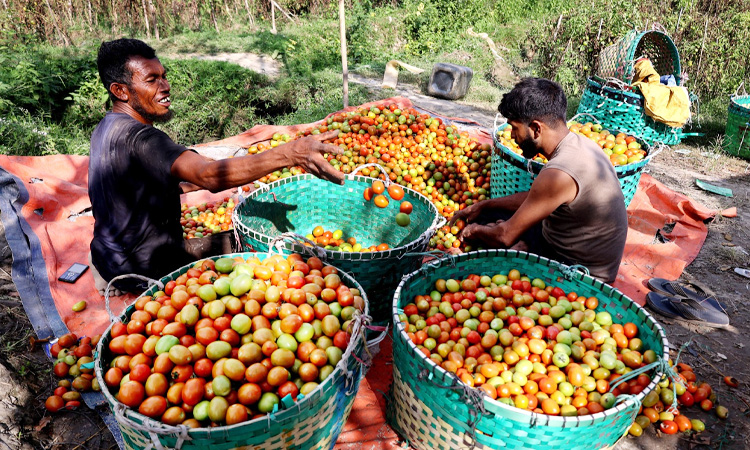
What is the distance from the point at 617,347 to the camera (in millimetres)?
2615

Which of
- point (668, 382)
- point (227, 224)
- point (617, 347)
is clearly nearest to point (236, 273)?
point (617, 347)

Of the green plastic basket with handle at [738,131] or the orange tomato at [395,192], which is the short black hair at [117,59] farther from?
the green plastic basket with handle at [738,131]

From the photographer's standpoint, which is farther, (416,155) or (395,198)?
(416,155)

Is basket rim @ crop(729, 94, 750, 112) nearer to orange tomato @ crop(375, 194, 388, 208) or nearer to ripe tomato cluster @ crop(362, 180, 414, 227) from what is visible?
ripe tomato cluster @ crop(362, 180, 414, 227)

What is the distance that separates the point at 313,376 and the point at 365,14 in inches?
596

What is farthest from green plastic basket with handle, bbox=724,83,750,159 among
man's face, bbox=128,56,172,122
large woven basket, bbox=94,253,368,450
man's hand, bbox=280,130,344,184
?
man's face, bbox=128,56,172,122

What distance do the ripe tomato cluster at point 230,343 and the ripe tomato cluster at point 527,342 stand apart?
18.8 inches

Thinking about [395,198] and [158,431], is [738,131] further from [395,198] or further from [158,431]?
[158,431]

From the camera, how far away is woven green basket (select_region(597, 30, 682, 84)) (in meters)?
6.82

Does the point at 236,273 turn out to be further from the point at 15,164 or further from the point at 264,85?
the point at 264,85

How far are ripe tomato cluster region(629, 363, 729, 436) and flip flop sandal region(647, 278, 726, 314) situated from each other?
1.18 m

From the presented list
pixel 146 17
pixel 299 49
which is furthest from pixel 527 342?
pixel 146 17

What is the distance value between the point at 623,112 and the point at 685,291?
3.29 metres

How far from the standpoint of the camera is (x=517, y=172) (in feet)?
14.0
